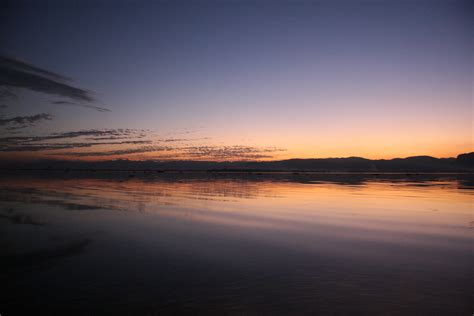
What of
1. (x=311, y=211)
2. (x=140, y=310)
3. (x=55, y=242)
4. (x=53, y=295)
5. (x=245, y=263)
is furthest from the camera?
(x=311, y=211)

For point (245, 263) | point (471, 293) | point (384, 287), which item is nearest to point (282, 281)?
point (245, 263)

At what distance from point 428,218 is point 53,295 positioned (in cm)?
1559

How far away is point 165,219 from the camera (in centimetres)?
1411

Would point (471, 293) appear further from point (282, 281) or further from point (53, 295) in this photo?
point (53, 295)

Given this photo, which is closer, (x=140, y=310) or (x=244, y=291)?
(x=140, y=310)

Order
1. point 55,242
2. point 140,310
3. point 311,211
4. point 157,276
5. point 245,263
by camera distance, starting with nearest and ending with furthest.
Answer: point 140,310 → point 157,276 → point 245,263 → point 55,242 → point 311,211

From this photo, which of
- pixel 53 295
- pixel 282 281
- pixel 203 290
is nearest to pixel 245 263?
pixel 282 281

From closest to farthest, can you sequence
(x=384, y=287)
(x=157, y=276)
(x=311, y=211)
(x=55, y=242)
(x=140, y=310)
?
(x=140, y=310) < (x=384, y=287) < (x=157, y=276) < (x=55, y=242) < (x=311, y=211)

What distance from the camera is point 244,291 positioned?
6.13 meters

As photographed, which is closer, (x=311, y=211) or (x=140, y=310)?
(x=140, y=310)

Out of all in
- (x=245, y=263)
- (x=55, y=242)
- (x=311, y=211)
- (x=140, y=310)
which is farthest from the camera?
(x=311, y=211)

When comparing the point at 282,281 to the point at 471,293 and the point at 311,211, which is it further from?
the point at 311,211

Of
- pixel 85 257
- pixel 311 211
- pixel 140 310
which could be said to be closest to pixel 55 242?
pixel 85 257

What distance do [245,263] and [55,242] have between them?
20.2 feet
